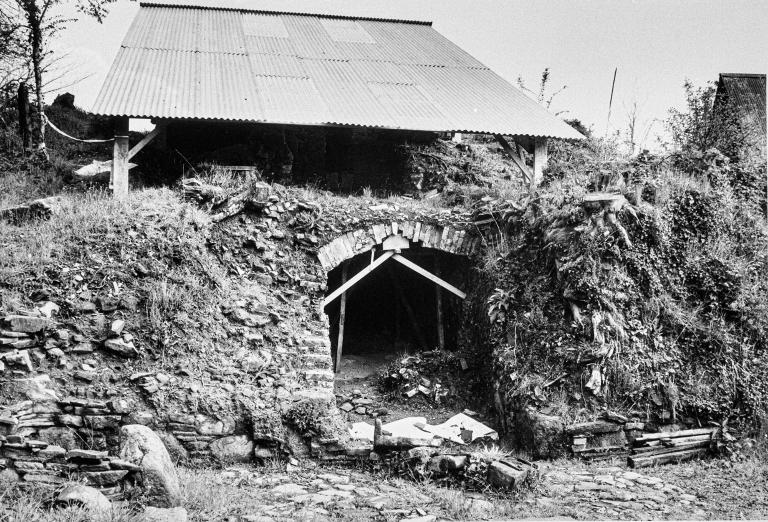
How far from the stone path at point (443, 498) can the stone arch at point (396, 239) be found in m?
3.86

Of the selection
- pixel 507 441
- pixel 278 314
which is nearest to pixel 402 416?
pixel 507 441

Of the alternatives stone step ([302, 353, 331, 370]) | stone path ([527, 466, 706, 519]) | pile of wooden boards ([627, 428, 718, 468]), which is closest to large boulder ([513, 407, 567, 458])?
stone path ([527, 466, 706, 519])

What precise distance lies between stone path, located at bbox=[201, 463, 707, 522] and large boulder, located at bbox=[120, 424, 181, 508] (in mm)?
743

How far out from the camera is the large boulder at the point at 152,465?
5398 mm

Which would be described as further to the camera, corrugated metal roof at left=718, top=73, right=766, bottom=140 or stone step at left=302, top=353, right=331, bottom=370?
corrugated metal roof at left=718, top=73, right=766, bottom=140

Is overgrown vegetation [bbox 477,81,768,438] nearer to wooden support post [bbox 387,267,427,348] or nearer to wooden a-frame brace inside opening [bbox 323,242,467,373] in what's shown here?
A: wooden a-frame brace inside opening [bbox 323,242,467,373]

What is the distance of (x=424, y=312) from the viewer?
12344 mm

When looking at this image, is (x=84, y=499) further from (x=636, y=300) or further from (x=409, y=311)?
(x=409, y=311)

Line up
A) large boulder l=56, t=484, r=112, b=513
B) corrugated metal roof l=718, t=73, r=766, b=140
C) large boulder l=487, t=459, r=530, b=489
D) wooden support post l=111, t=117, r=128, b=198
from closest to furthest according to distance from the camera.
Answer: large boulder l=56, t=484, r=112, b=513, large boulder l=487, t=459, r=530, b=489, wooden support post l=111, t=117, r=128, b=198, corrugated metal roof l=718, t=73, r=766, b=140

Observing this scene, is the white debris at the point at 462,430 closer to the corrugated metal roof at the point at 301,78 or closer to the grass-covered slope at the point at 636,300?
the grass-covered slope at the point at 636,300

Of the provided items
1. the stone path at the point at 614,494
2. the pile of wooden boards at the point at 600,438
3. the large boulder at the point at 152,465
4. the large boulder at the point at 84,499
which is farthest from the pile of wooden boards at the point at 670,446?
the large boulder at the point at 84,499

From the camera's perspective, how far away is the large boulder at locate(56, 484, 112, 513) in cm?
488

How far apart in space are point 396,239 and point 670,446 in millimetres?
5245

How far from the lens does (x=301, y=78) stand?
13.0 m
